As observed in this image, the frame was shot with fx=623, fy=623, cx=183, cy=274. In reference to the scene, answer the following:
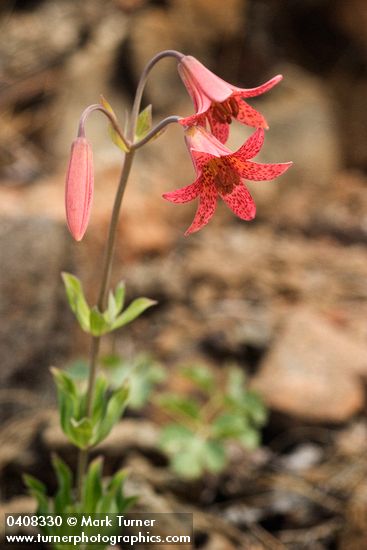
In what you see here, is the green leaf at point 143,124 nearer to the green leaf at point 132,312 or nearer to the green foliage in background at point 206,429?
the green leaf at point 132,312

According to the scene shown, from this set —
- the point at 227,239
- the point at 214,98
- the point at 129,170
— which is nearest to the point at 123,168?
the point at 129,170

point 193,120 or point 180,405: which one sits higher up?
point 193,120

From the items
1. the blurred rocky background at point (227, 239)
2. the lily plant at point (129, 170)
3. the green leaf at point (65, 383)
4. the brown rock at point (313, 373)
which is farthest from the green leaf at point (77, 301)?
the brown rock at point (313, 373)

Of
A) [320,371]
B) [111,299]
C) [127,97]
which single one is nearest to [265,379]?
[320,371]

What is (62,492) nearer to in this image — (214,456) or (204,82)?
(214,456)

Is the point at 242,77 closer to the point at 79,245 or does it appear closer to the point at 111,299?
the point at 79,245

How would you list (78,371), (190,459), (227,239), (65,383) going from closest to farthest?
1. (65,383)
2. (190,459)
3. (78,371)
4. (227,239)
